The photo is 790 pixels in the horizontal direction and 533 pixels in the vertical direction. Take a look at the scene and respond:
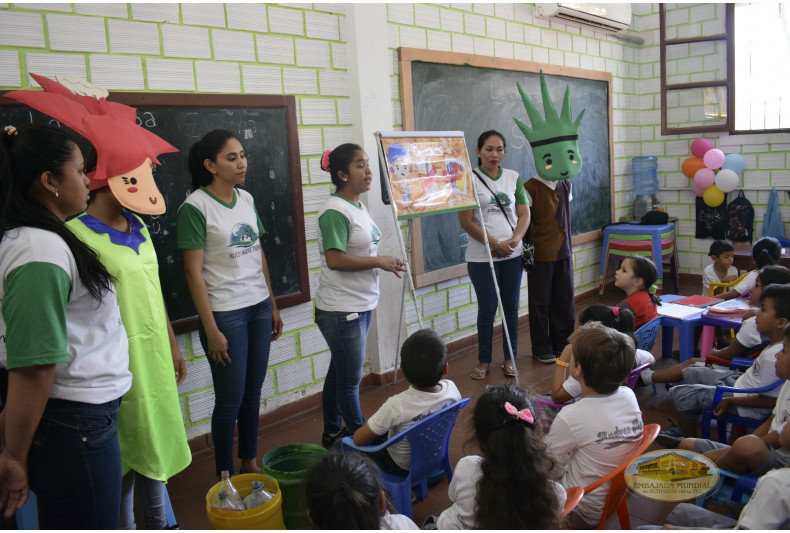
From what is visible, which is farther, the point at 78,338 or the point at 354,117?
the point at 354,117

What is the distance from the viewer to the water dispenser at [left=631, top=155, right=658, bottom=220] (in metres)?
6.11

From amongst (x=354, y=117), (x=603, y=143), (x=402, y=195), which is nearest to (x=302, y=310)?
(x=402, y=195)

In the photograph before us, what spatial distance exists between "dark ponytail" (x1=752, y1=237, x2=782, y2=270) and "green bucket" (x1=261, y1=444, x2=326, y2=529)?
2.98m

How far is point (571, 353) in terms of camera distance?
93.7 inches

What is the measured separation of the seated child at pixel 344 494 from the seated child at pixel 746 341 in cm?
208

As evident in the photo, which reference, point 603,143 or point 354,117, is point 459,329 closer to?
point 354,117

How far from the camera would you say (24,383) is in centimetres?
121

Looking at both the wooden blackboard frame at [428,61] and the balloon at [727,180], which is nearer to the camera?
the wooden blackboard frame at [428,61]

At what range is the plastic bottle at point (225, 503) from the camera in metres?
1.92

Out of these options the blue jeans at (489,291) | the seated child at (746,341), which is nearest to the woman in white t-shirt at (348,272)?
the blue jeans at (489,291)

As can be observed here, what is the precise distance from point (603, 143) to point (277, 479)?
15.8ft

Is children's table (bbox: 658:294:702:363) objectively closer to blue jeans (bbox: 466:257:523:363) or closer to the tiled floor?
the tiled floor

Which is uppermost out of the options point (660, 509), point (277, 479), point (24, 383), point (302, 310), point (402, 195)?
point (402, 195)

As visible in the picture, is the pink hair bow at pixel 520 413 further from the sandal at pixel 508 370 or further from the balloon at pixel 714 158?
the balloon at pixel 714 158
